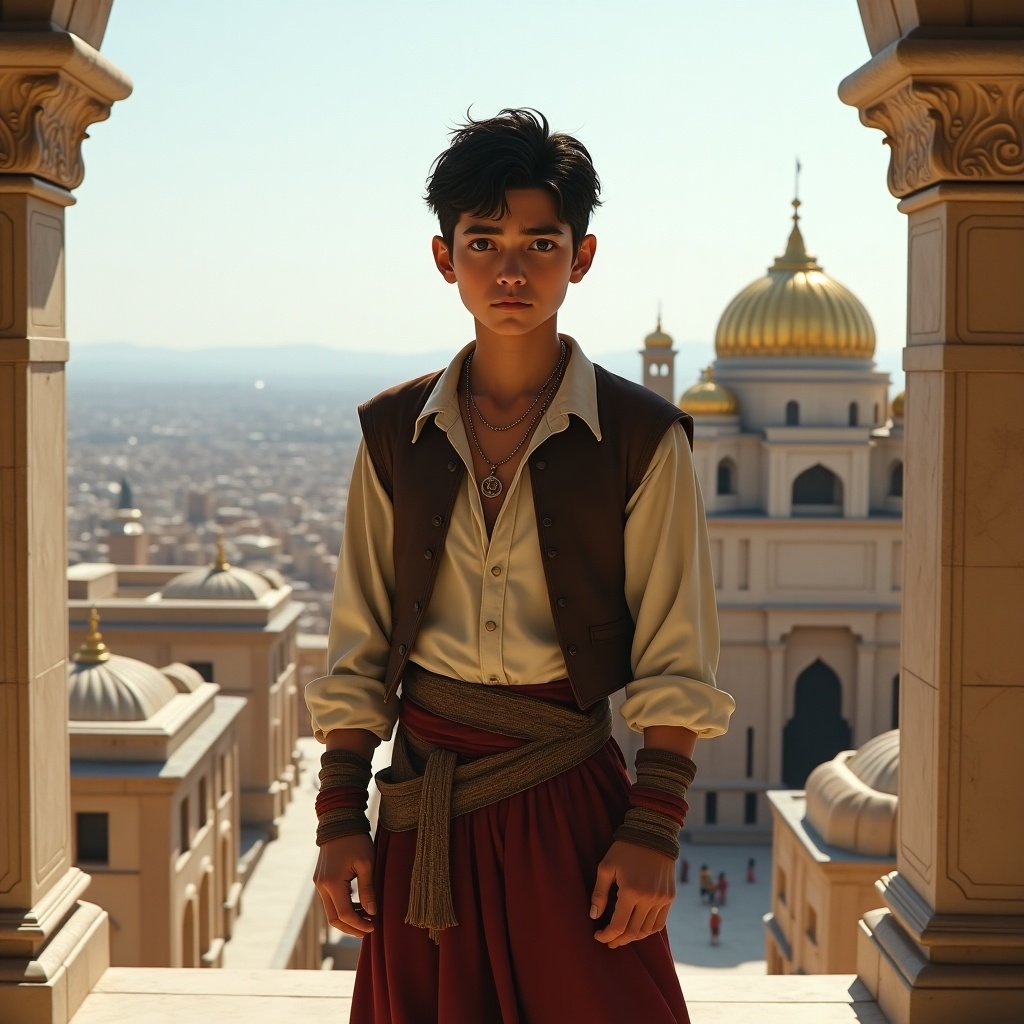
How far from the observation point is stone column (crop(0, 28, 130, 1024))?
368 cm

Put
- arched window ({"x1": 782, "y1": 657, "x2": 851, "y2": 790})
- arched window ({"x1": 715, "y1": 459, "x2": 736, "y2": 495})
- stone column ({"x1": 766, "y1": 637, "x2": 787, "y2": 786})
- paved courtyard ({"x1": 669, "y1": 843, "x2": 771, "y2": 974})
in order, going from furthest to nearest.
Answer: arched window ({"x1": 715, "y1": 459, "x2": 736, "y2": 495}) < arched window ({"x1": 782, "y1": 657, "x2": 851, "y2": 790}) < stone column ({"x1": 766, "y1": 637, "x2": 787, "y2": 786}) < paved courtyard ({"x1": 669, "y1": 843, "x2": 771, "y2": 974})

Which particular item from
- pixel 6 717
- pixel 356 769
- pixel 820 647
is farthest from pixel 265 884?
pixel 356 769

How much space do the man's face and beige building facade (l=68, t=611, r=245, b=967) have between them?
1180 cm

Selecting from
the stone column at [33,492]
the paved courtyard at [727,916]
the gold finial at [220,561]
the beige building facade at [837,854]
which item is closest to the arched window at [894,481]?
the paved courtyard at [727,916]

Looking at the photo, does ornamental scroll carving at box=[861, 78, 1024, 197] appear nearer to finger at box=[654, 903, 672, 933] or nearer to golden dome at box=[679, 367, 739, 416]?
finger at box=[654, 903, 672, 933]

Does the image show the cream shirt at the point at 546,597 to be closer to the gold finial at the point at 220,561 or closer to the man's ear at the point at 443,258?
the man's ear at the point at 443,258

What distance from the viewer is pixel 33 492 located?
3807mm

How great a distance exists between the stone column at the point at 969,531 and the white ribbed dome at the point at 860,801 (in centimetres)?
877

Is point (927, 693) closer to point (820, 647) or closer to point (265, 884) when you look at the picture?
point (265, 884)

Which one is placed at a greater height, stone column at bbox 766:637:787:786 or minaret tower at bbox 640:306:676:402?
minaret tower at bbox 640:306:676:402

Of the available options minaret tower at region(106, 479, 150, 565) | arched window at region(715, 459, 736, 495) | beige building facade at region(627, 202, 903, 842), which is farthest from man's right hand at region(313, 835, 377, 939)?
minaret tower at region(106, 479, 150, 565)

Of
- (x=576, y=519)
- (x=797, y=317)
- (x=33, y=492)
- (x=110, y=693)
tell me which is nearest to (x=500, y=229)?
(x=576, y=519)

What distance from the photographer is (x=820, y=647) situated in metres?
24.5

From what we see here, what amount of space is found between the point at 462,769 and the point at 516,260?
2.74 feet
